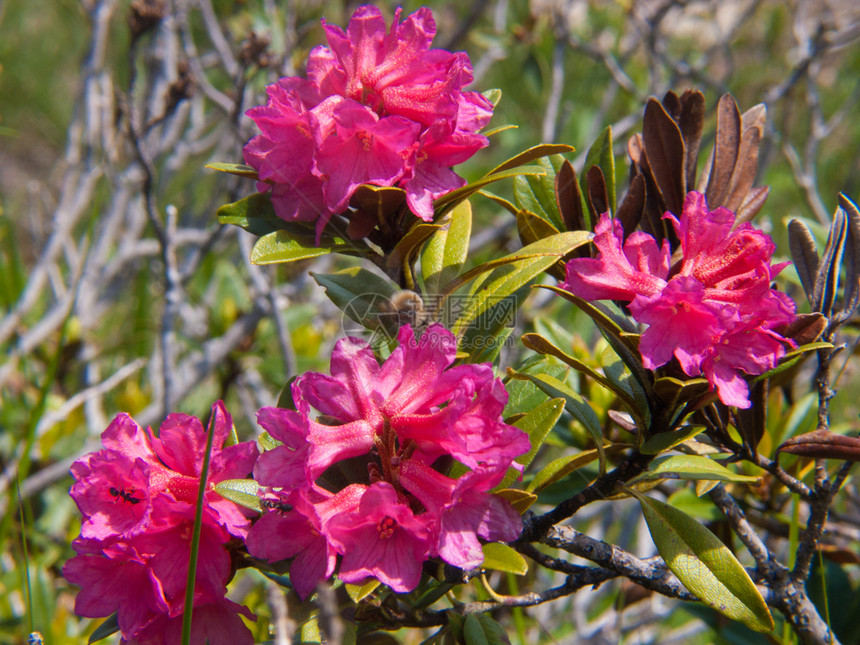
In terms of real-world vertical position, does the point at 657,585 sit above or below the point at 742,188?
below

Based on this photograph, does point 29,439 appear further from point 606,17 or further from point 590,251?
point 606,17

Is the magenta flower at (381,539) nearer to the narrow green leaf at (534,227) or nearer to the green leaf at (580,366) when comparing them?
the green leaf at (580,366)

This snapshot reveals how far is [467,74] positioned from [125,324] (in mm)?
2822

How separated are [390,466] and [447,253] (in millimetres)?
375

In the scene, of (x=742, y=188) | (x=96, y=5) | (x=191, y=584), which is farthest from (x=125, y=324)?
(x=742, y=188)

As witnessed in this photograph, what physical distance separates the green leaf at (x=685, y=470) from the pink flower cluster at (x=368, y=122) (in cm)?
47

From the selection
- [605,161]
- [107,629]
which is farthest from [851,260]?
[107,629]

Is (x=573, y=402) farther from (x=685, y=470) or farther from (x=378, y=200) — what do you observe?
(x=378, y=200)

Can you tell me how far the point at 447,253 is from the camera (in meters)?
1.09

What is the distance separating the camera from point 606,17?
395 cm

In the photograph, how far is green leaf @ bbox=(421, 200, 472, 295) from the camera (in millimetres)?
1063

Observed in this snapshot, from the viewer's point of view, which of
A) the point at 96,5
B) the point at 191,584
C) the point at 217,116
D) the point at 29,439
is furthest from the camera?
the point at 217,116

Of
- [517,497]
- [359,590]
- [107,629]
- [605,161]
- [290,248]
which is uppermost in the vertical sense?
[605,161]

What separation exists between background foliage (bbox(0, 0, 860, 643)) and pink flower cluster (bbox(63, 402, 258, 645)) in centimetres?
29
